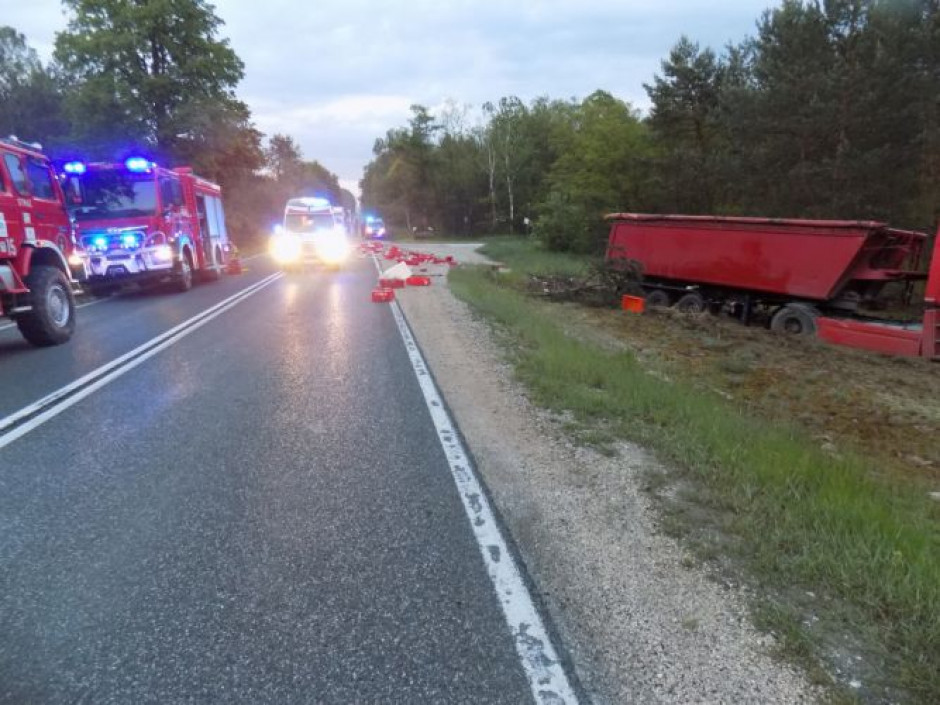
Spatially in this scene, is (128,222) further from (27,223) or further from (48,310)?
(48,310)

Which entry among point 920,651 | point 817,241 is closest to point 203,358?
point 920,651

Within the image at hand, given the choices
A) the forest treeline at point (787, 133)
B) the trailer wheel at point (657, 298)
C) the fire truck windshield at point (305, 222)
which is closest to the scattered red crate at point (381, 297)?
the trailer wheel at point (657, 298)

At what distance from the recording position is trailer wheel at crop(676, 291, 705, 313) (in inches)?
571

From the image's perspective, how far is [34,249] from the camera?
902cm

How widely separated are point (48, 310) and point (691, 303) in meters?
12.7

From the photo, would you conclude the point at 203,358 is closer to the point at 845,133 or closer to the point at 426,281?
the point at 426,281

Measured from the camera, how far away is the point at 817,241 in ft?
38.9

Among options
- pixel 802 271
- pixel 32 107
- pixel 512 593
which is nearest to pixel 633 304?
pixel 802 271

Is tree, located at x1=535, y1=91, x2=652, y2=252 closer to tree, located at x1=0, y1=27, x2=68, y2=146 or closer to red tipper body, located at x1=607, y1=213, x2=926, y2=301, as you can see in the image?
red tipper body, located at x1=607, y1=213, x2=926, y2=301

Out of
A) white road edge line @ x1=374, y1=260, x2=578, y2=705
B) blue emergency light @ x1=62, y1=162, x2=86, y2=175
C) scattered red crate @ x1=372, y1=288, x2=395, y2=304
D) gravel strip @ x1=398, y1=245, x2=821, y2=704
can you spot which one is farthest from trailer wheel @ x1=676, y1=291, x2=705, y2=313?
blue emergency light @ x1=62, y1=162, x2=86, y2=175

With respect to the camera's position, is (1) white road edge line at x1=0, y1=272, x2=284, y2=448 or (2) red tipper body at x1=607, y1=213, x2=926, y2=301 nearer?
(1) white road edge line at x1=0, y1=272, x2=284, y2=448

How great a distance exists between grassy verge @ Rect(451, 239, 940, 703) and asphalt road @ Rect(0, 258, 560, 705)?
137cm

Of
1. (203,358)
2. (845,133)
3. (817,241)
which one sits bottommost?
(203,358)

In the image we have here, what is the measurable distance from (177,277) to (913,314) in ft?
54.9
